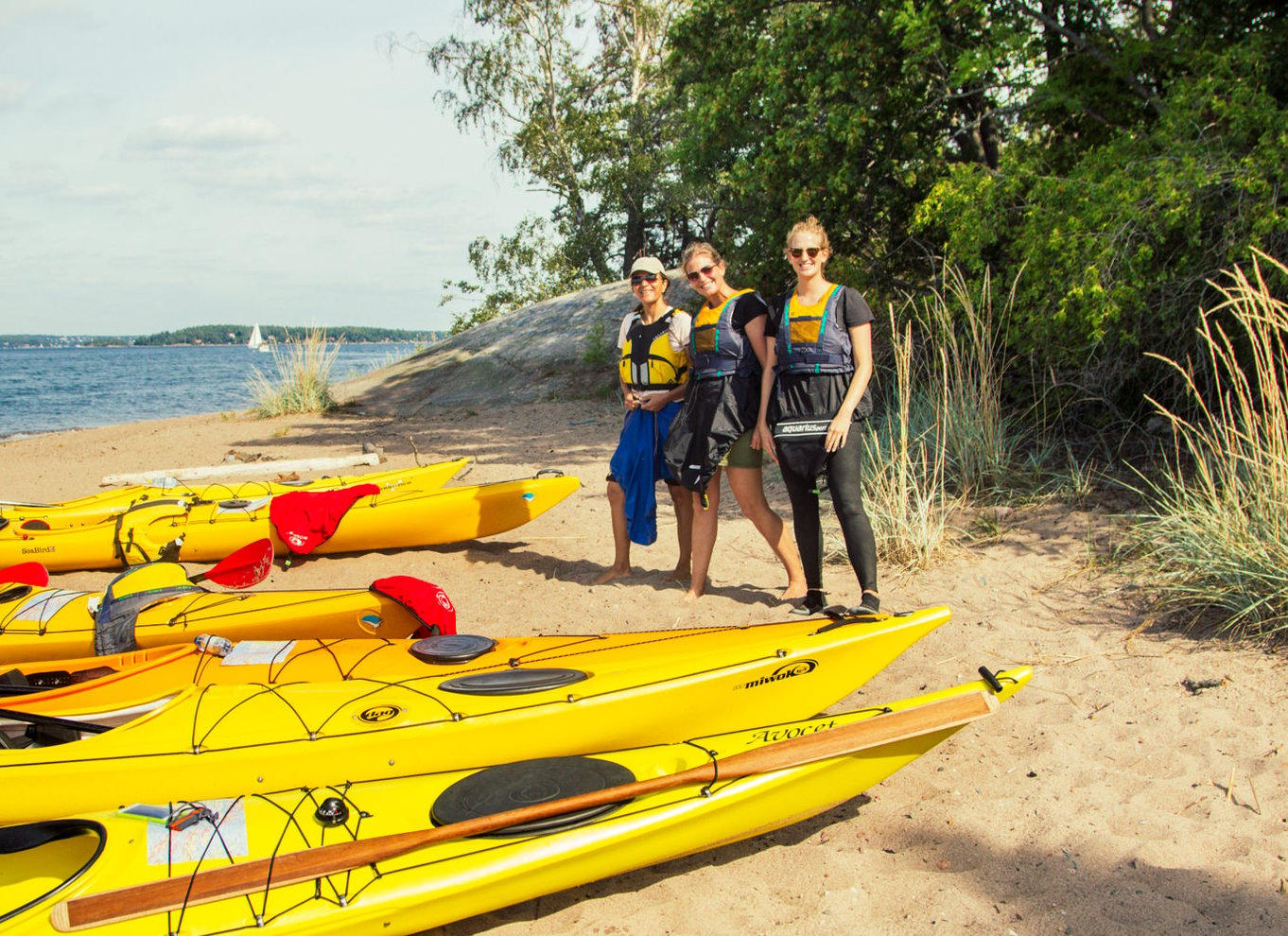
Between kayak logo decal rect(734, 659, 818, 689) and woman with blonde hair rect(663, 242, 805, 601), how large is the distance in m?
1.39

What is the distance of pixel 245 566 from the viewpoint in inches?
184

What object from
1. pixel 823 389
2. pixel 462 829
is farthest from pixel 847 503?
pixel 462 829

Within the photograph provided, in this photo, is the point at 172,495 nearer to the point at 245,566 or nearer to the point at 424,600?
the point at 245,566

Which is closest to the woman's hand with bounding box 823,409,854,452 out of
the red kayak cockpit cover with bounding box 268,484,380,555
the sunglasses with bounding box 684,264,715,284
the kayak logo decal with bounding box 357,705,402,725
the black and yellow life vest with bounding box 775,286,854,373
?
the black and yellow life vest with bounding box 775,286,854,373

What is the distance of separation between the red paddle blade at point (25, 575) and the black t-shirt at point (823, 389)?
12.3ft

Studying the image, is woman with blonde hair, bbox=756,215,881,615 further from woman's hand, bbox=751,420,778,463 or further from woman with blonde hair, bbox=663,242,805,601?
woman with blonde hair, bbox=663,242,805,601

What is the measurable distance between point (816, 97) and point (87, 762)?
23.5 feet

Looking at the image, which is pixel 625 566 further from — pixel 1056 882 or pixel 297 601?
pixel 1056 882

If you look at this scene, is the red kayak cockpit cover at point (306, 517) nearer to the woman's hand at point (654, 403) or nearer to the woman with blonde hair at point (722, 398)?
the woman's hand at point (654, 403)

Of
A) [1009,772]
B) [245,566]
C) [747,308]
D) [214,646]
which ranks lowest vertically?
Answer: [1009,772]

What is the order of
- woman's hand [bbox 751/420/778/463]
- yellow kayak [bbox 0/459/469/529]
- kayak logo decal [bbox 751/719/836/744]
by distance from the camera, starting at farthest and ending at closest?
yellow kayak [bbox 0/459/469/529] < woman's hand [bbox 751/420/778/463] < kayak logo decal [bbox 751/719/836/744]

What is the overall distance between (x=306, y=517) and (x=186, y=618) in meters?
1.91

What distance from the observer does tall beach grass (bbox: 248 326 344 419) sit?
13258 millimetres

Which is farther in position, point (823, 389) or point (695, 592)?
point (695, 592)
